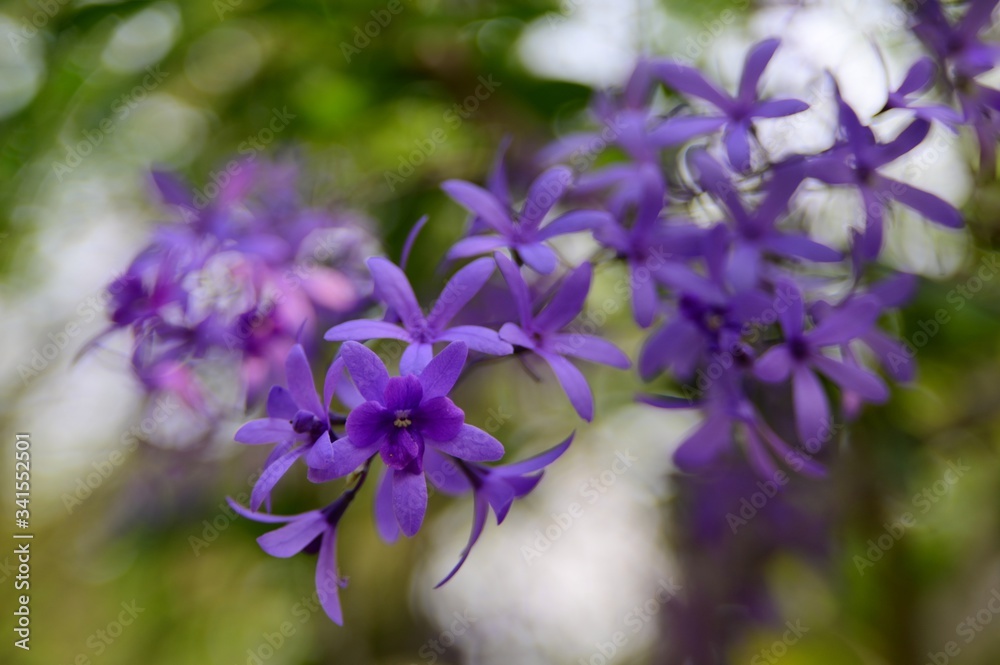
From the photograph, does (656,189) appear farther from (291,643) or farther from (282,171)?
(291,643)

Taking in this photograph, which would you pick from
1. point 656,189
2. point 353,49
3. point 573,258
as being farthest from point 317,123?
point 656,189

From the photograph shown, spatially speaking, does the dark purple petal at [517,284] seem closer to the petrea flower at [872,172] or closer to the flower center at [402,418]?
the flower center at [402,418]

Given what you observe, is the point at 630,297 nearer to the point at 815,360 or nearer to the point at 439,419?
the point at 815,360

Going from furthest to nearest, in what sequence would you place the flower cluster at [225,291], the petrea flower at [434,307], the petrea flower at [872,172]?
the flower cluster at [225,291] → the petrea flower at [872,172] → the petrea flower at [434,307]

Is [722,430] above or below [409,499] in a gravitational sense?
below

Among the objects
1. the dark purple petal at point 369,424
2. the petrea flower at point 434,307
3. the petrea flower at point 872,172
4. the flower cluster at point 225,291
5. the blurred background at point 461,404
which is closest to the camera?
the dark purple petal at point 369,424

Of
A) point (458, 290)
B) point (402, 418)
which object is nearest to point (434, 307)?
point (458, 290)

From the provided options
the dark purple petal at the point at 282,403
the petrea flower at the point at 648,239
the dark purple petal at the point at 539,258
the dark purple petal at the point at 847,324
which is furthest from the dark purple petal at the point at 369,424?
the dark purple petal at the point at 847,324
